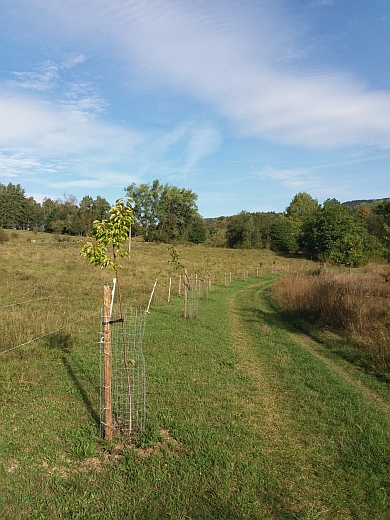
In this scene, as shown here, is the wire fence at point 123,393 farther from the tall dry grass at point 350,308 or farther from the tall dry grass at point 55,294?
the tall dry grass at point 350,308

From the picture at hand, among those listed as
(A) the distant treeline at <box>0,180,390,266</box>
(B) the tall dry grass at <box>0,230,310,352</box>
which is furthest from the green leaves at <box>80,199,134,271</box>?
(A) the distant treeline at <box>0,180,390,266</box>

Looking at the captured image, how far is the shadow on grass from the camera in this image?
6.21m

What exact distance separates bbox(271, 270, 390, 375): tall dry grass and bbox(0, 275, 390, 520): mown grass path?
1.44 metres

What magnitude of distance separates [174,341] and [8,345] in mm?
4402

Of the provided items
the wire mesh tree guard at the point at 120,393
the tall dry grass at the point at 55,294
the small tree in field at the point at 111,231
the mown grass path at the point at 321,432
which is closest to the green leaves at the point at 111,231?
the small tree in field at the point at 111,231

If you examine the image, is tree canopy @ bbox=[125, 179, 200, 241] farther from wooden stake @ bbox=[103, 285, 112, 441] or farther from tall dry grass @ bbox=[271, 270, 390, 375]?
wooden stake @ bbox=[103, 285, 112, 441]

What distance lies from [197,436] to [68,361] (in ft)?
13.8

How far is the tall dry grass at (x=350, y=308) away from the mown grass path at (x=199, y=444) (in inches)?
56.7

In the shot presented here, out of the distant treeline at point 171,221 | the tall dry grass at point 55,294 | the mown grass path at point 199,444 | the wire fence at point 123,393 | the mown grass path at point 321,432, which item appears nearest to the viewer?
the mown grass path at point 199,444

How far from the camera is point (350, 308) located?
13266 millimetres

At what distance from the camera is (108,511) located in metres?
3.89

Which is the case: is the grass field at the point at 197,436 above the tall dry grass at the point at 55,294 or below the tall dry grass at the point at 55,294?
below

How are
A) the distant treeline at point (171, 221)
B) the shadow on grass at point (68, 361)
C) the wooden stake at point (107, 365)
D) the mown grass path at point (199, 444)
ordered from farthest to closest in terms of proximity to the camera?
the distant treeline at point (171, 221) < the shadow on grass at point (68, 361) < the wooden stake at point (107, 365) < the mown grass path at point (199, 444)

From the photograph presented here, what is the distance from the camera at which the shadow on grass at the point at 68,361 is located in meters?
6.21
